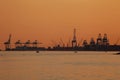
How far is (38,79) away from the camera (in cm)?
4581

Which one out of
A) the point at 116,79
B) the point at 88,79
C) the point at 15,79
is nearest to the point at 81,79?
the point at 88,79

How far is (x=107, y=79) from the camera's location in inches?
1752

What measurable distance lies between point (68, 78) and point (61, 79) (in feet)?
5.15

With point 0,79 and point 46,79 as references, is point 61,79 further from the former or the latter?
point 0,79

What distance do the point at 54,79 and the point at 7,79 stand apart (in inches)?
219

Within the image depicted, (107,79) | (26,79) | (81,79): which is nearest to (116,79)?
(107,79)

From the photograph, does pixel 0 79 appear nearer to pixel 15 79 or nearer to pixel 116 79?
pixel 15 79

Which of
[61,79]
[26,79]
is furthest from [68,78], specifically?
[26,79]

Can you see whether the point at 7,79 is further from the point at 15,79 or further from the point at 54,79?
the point at 54,79

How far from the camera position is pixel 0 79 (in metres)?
45.4

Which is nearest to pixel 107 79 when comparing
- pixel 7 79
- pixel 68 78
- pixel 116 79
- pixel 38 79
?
pixel 116 79

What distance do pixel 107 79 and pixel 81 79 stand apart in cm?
275

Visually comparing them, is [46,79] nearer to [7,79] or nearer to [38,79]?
[38,79]

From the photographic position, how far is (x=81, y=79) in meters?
44.3
